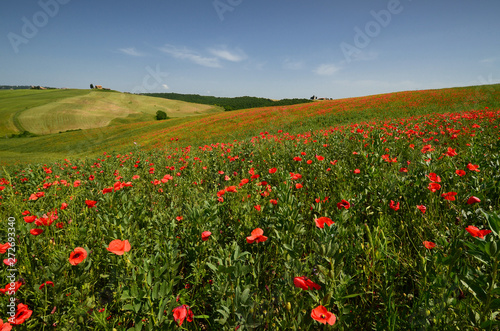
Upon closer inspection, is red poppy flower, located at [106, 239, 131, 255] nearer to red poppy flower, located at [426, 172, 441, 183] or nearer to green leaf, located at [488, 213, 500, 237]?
green leaf, located at [488, 213, 500, 237]

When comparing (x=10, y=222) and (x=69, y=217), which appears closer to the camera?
(x=10, y=222)

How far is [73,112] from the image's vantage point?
5316 cm

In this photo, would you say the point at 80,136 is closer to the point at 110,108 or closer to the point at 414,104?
the point at 110,108

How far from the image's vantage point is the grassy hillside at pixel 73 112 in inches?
1903

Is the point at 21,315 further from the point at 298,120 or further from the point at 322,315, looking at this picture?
the point at 298,120

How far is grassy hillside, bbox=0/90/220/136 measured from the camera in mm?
48344

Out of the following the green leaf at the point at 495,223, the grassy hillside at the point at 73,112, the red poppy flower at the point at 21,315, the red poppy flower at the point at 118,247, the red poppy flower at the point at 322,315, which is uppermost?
the grassy hillside at the point at 73,112

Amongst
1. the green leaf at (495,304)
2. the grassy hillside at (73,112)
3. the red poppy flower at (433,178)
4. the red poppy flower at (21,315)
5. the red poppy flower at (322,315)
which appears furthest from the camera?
the grassy hillside at (73,112)

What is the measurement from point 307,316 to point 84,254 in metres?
1.68

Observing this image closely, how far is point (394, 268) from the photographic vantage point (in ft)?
5.31

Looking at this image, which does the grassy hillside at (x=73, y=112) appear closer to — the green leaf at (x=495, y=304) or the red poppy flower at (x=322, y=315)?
the red poppy flower at (x=322, y=315)

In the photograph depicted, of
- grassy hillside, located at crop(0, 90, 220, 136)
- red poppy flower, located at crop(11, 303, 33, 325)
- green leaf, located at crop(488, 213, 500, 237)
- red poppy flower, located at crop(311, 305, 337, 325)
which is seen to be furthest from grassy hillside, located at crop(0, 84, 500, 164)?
red poppy flower, located at crop(11, 303, 33, 325)

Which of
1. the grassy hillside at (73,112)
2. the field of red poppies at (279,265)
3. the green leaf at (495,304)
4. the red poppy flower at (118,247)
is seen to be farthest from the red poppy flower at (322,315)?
the grassy hillside at (73,112)

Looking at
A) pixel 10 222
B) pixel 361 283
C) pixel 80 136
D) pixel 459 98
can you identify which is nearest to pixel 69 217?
pixel 10 222
